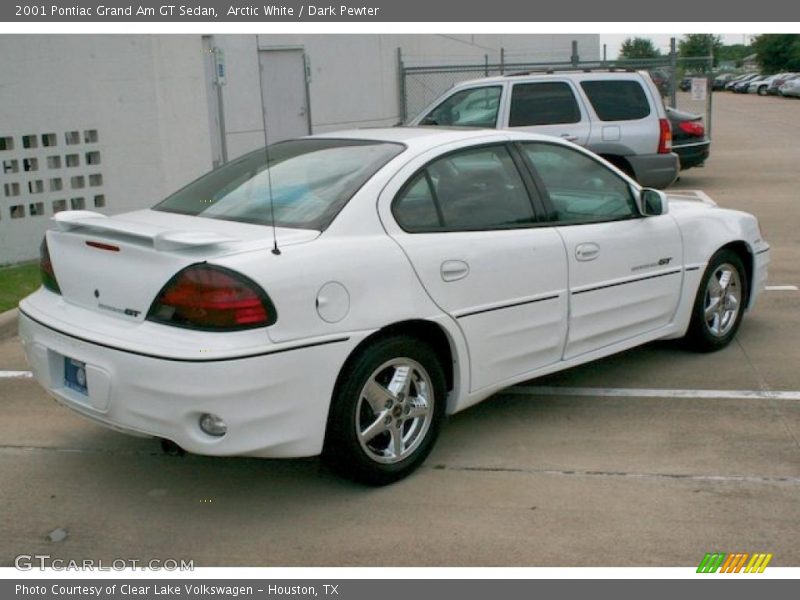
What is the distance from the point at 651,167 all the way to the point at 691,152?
3821 millimetres

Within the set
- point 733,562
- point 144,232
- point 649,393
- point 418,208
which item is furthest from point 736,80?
point 144,232

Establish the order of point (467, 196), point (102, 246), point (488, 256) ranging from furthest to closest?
point (467, 196) < point (488, 256) < point (102, 246)

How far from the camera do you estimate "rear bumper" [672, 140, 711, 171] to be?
1588 cm

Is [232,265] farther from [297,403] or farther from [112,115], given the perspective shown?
[112,115]

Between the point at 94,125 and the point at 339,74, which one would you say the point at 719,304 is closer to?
the point at 94,125

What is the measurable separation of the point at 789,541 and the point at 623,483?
80 cm

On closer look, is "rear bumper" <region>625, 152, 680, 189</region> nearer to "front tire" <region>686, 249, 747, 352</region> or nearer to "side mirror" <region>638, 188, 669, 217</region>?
"front tire" <region>686, 249, 747, 352</region>

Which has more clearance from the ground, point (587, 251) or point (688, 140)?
point (587, 251)

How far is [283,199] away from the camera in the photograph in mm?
4691

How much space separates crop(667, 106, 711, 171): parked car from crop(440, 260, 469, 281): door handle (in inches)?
476

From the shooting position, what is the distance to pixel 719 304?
20.8ft

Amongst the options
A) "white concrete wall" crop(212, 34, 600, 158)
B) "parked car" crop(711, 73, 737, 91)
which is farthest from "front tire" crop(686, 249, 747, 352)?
"parked car" crop(711, 73, 737, 91)

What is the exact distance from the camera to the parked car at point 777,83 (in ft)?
184

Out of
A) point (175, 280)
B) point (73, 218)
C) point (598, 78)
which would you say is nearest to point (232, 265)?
point (175, 280)
